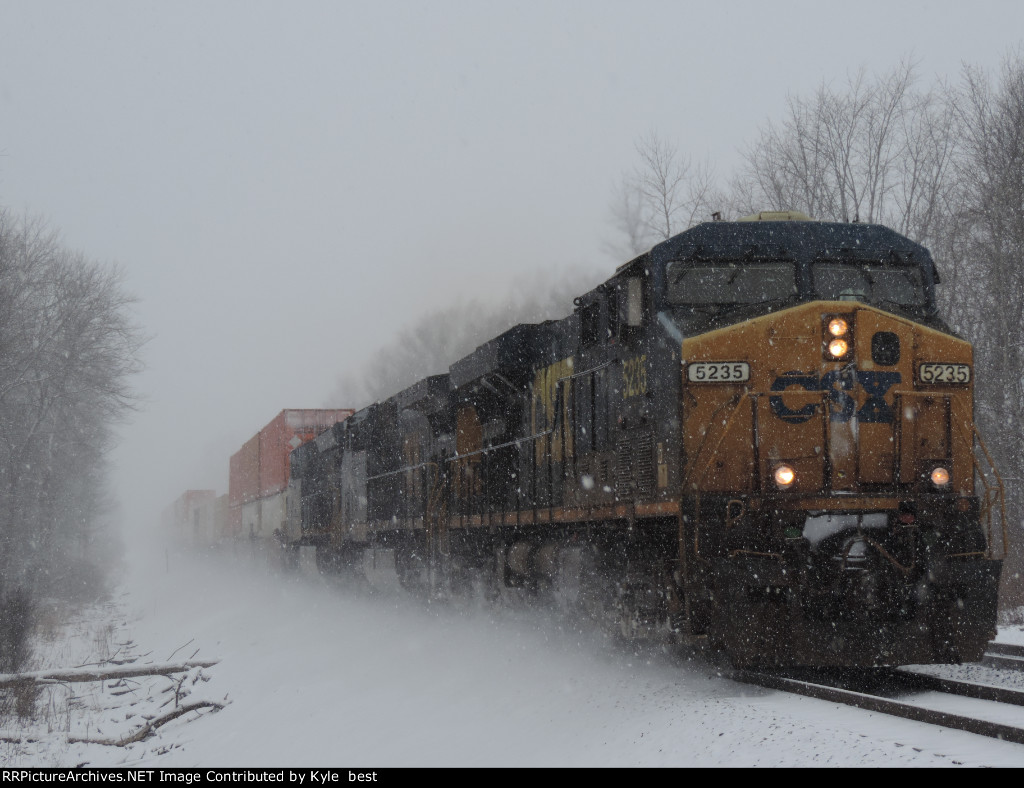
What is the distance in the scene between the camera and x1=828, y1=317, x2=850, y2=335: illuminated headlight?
7.32 m

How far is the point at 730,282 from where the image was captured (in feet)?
26.1

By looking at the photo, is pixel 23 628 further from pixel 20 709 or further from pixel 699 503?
pixel 699 503

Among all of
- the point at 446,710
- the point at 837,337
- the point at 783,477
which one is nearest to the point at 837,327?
the point at 837,337

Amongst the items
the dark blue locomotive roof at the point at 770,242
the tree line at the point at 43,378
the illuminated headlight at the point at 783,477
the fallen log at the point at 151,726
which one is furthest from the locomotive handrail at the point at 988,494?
the tree line at the point at 43,378

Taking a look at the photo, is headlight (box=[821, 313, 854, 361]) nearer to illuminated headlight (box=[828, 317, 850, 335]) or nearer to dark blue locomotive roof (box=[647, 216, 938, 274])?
illuminated headlight (box=[828, 317, 850, 335])

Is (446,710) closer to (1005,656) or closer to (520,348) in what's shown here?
(520,348)

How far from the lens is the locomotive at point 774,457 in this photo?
6.73m

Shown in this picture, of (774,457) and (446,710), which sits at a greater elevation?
(774,457)

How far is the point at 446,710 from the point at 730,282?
4423mm

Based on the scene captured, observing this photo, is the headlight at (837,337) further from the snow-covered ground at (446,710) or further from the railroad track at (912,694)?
the snow-covered ground at (446,710)

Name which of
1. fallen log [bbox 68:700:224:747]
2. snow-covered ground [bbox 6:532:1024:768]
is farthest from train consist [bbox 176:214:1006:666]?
fallen log [bbox 68:700:224:747]

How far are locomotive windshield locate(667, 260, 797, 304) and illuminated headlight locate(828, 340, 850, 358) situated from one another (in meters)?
0.74
